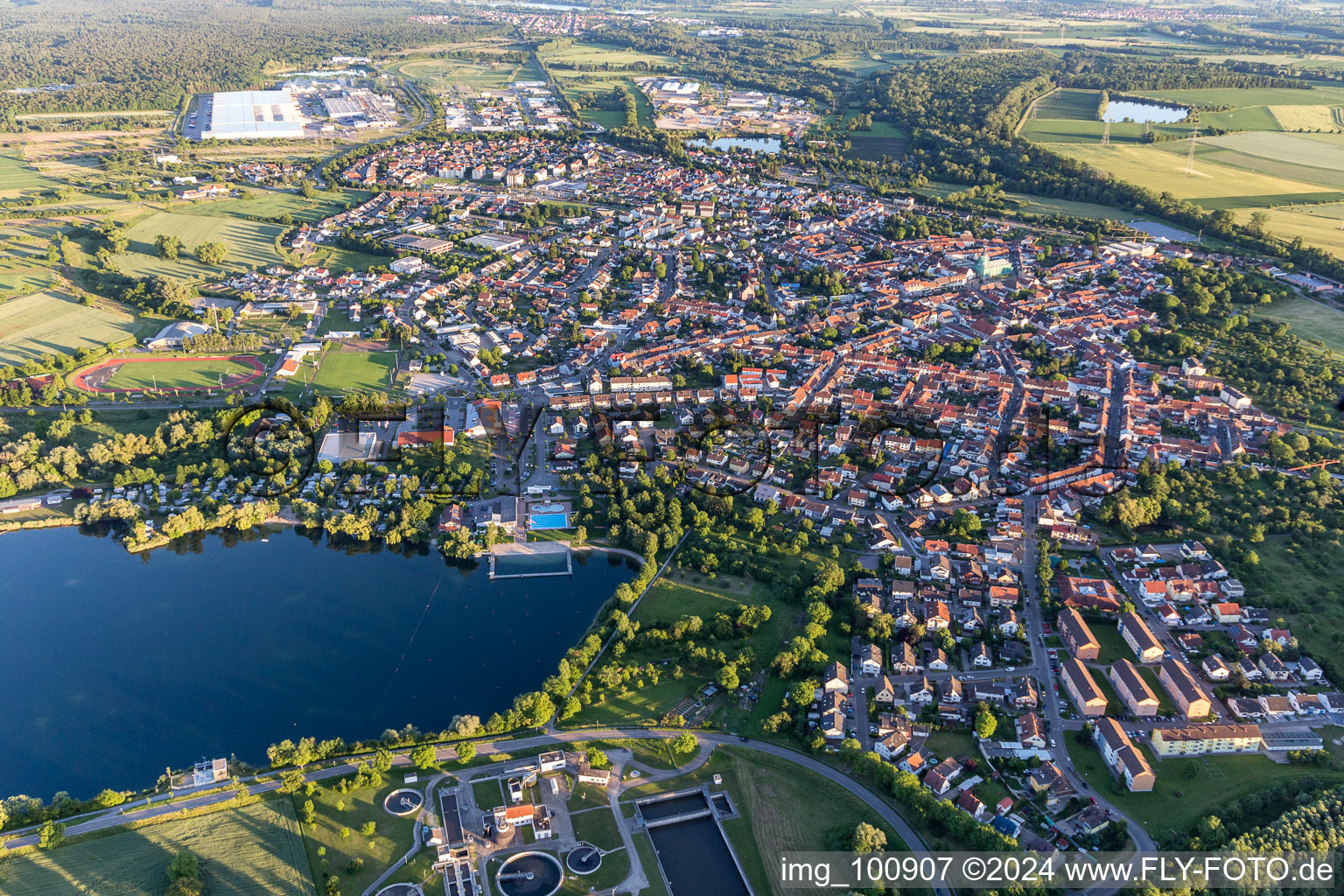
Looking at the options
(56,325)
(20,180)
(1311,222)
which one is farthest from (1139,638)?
(20,180)

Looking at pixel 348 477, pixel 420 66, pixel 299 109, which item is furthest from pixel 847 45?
pixel 348 477

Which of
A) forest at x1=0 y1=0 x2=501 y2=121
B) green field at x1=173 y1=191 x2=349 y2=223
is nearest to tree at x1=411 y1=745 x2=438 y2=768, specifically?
green field at x1=173 y1=191 x2=349 y2=223

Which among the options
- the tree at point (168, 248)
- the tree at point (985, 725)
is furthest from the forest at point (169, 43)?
the tree at point (985, 725)

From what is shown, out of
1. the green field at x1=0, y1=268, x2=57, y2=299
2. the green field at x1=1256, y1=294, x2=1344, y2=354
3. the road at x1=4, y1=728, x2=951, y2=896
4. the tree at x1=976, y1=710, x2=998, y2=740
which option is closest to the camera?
the road at x1=4, y1=728, x2=951, y2=896

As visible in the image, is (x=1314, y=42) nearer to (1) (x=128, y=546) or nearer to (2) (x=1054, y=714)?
(2) (x=1054, y=714)

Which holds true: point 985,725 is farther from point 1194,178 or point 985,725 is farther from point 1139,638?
point 1194,178

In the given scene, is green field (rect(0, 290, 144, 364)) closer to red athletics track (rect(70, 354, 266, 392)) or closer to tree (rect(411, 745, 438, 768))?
red athletics track (rect(70, 354, 266, 392))
